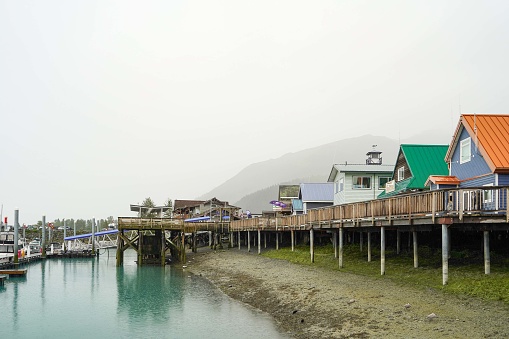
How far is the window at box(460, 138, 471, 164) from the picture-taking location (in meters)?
28.1

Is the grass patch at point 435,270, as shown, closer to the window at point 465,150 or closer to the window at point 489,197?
the window at point 489,197

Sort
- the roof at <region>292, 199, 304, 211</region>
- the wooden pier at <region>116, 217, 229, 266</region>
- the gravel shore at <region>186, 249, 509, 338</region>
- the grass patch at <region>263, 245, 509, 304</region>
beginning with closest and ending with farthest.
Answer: the gravel shore at <region>186, 249, 509, 338</region>, the grass patch at <region>263, 245, 509, 304</region>, the wooden pier at <region>116, 217, 229, 266</region>, the roof at <region>292, 199, 304, 211</region>

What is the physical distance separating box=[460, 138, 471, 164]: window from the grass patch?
5.79m

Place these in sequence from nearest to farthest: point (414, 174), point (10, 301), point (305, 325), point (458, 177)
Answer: point (305, 325) → point (458, 177) → point (10, 301) → point (414, 174)

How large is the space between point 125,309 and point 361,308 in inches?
623

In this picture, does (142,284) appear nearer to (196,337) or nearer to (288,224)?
(288,224)

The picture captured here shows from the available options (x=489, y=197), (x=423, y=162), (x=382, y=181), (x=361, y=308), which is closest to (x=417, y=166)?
(x=423, y=162)

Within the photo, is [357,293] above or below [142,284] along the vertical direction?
above

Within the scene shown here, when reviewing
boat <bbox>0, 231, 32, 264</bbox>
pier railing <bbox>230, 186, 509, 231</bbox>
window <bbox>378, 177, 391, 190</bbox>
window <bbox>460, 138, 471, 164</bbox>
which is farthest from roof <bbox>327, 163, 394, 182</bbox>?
boat <bbox>0, 231, 32, 264</bbox>

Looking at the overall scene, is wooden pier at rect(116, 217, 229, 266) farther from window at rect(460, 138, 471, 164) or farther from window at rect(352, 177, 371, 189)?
window at rect(460, 138, 471, 164)

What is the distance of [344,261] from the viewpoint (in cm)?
3428

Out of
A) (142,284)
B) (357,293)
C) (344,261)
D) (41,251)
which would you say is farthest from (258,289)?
(41,251)

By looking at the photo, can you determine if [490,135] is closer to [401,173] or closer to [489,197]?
[489,197]

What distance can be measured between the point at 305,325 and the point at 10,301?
886 inches
